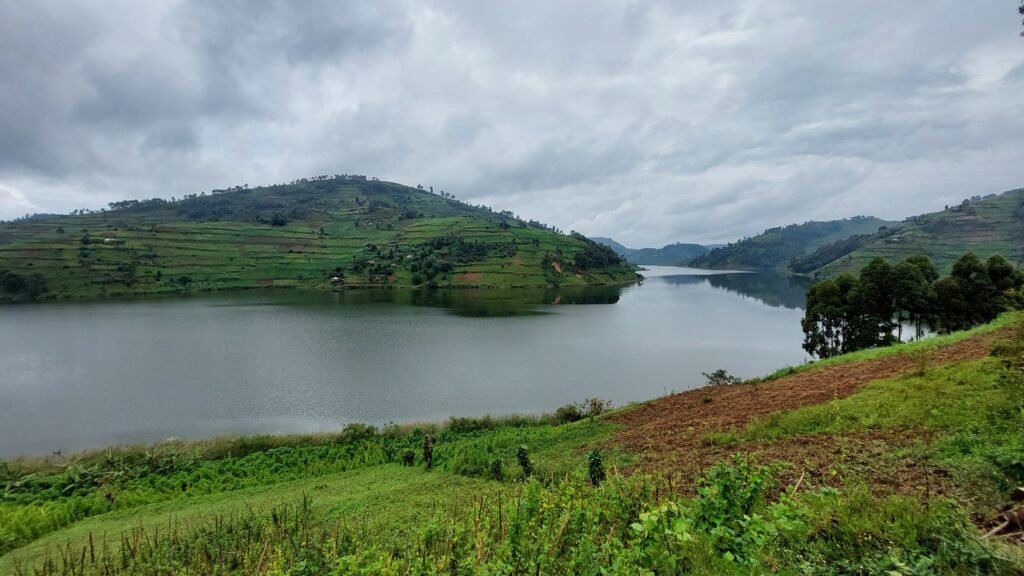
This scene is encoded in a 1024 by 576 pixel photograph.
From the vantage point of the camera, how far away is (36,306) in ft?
254

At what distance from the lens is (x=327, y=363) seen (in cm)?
3731

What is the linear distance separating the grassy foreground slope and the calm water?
727 cm

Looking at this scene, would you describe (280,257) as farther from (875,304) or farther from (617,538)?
(617,538)

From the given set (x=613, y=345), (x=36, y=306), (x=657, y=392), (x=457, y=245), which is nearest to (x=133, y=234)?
(x=36, y=306)

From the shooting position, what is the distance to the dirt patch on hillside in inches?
357

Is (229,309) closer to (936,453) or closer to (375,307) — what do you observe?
(375,307)

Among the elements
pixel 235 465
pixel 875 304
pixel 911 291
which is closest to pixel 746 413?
pixel 235 465

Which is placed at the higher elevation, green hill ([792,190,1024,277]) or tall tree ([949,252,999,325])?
green hill ([792,190,1024,277])

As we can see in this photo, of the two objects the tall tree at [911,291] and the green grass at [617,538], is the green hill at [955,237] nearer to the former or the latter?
the tall tree at [911,291]

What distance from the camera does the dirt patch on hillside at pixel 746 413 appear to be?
907 centimetres

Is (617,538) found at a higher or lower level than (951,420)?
lower

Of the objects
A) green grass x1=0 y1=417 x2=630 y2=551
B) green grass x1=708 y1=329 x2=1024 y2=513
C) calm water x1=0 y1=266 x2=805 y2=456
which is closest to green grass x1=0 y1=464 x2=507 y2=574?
green grass x1=0 y1=417 x2=630 y2=551

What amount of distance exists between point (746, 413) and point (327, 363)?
33.2 meters

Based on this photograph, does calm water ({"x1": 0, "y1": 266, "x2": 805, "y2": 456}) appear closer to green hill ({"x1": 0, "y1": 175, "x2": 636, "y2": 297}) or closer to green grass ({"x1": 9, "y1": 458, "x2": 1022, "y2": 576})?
green grass ({"x1": 9, "y1": 458, "x2": 1022, "y2": 576})
